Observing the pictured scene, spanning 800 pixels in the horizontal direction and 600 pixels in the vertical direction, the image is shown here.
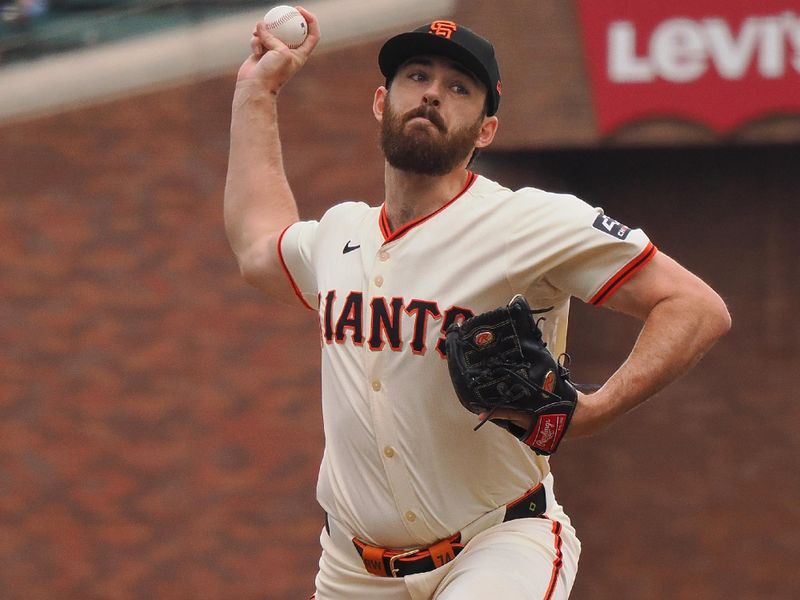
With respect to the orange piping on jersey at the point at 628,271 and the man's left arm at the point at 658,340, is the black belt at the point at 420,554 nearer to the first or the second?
the man's left arm at the point at 658,340

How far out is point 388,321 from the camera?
13.3 ft

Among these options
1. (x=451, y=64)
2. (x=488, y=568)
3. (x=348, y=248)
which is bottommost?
(x=488, y=568)

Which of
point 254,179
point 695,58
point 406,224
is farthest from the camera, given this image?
point 695,58

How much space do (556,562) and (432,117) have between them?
1291 mm

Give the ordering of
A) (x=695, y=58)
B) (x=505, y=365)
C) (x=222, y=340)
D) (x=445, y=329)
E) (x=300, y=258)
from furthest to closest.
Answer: (x=222, y=340)
(x=695, y=58)
(x=300, y=258)
(x=445, y=329)
(x=505, y=365)

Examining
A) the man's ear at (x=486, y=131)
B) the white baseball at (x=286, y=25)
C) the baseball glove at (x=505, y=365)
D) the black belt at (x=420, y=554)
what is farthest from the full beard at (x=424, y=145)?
the black belt at (x=420, y=554)

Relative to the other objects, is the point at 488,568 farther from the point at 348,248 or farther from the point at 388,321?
the point at 348,248

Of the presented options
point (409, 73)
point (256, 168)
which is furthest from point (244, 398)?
point (409, 73)

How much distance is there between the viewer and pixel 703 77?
30.5 feet

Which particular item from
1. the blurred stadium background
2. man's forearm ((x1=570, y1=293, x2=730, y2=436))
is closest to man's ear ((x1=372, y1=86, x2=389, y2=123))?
man's forearm ((x1=570, y1=293, x2=730, y2=436))

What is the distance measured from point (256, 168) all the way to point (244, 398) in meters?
5.45

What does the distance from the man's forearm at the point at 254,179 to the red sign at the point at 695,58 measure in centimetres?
493

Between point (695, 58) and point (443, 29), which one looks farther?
point (695, 58)

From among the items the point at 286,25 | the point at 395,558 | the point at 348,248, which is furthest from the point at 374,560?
the point at 286,25
